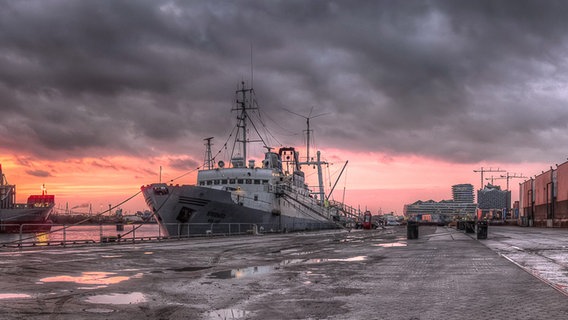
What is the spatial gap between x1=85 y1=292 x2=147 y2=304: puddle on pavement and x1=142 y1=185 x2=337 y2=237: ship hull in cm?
2936

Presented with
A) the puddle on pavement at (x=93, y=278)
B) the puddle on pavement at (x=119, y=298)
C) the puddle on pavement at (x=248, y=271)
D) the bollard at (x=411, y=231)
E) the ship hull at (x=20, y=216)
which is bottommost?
the ship hull at (x=20, y=216)

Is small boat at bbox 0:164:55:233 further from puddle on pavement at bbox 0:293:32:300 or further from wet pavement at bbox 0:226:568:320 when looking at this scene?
puddle on pavement at bbox 0:293:32:300

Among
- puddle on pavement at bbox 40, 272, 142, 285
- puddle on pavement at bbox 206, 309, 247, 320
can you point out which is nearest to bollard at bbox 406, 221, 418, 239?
puddle on pavement at bbox 40, 272, 142, 285

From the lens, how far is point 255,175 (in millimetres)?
52781

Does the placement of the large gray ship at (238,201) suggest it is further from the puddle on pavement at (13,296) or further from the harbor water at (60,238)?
the puddle on pavement at (13,296)

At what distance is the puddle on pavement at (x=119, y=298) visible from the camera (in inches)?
348

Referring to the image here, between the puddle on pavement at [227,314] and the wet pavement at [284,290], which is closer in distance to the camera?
the puddle on pavement at [227,314]

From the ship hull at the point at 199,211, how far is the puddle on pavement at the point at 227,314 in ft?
102

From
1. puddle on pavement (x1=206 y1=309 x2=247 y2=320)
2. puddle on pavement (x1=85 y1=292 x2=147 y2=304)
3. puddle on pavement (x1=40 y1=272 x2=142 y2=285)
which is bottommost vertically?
puddle on pavement (x1=40 y1=272 x2=142 y2=285)

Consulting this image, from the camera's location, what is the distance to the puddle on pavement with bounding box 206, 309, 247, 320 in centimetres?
759

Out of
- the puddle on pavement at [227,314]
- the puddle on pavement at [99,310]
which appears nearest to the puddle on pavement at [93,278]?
the puddle on pavement at [99,310]

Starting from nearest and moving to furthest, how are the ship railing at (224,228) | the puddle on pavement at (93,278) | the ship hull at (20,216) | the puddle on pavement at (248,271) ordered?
the puddle on pavement at (93,278)
the puddle on pavement at (248,271)
the ship railing at (224,228)
the ship hull at (20,216)

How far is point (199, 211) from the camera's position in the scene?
142 feet

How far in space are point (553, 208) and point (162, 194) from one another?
7281cm
